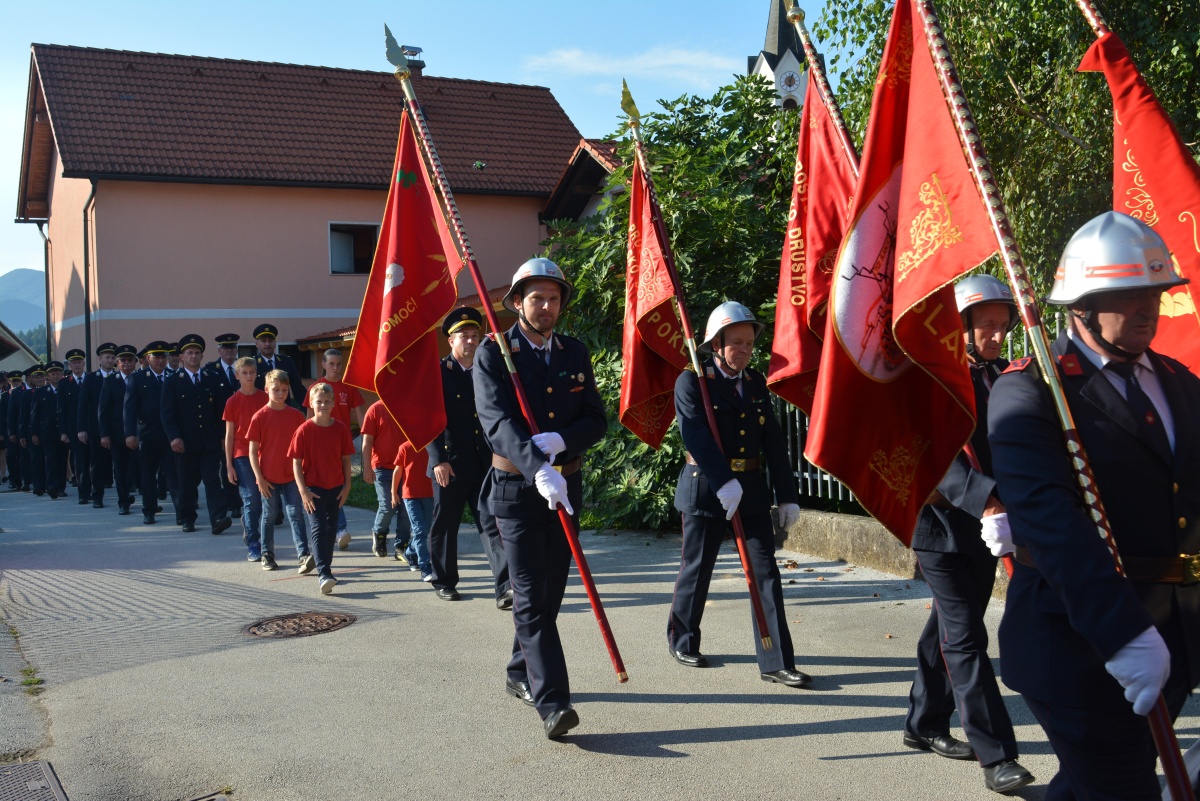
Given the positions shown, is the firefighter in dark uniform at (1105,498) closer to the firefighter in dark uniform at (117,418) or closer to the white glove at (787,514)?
the white glove at (787,514)

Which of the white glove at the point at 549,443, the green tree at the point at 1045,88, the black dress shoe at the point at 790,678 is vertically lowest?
the black dress shoe at the point at 790,678

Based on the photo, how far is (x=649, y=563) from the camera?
376 inches

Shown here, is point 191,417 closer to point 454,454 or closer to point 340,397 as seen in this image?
point 340,397

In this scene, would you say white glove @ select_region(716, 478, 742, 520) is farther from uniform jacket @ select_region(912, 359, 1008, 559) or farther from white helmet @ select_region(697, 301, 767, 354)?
uniform jacket @ select_region(912, 359, 1008, 559)

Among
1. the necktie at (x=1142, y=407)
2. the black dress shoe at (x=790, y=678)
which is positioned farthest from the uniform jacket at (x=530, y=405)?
the necktie at (x=1142, y=407)

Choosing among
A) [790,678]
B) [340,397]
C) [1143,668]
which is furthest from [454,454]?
[1143,668]

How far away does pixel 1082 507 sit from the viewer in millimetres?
2760

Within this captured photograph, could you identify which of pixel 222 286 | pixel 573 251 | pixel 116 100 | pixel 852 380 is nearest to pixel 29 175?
pixel 116 100

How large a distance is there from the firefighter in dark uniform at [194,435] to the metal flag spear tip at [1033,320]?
33.8 ft

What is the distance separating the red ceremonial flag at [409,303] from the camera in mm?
6883

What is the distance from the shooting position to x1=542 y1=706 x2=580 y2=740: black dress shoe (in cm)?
489

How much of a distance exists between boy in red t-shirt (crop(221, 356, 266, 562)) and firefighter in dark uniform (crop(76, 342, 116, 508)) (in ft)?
23.0

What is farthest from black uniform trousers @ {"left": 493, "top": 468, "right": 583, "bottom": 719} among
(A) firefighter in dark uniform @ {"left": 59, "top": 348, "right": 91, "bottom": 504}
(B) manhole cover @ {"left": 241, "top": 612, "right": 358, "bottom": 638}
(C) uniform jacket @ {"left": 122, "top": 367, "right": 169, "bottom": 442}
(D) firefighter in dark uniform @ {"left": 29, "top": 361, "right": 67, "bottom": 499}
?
(D) firefighter in dark uniform @ {"left": 29, "top": 361, "right": 67, "bottom": 499}

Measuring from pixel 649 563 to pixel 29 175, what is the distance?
2959cm
